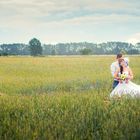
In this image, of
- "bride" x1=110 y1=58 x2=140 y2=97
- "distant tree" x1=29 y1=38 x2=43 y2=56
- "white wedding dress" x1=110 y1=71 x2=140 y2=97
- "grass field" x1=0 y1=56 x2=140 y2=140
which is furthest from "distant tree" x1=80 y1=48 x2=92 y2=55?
"grass field" x1=0 y1=56 x2=140 y2=140

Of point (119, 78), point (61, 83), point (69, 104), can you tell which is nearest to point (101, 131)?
point (69, 104)

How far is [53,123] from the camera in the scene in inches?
384

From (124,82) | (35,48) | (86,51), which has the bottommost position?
(86,51)

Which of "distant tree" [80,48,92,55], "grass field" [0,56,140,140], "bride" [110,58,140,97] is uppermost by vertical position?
"bride" [110,58,140,97]

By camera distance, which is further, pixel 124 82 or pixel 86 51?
pixel 86 51

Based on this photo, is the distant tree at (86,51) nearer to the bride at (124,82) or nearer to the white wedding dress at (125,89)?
the bride at (124,82)

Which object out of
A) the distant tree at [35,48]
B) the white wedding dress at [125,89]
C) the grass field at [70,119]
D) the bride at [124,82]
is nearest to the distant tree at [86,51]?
the distant tree at [35,48]

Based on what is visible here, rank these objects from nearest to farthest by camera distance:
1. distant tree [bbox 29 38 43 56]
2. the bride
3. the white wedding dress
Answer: the white wedding dress, the bride, distant tree [bbox 29 38 43 56]

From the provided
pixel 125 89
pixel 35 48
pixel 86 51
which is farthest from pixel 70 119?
pixel 86 51

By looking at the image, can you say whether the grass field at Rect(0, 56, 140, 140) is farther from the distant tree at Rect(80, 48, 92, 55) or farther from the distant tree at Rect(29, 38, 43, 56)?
the distant tree at Rect(80, 48, 92, 55)

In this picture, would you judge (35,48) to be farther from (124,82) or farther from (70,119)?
(70,119)

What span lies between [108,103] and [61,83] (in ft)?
32.2

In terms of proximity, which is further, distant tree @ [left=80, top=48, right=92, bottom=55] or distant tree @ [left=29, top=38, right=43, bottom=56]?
distant tree @ [left=80, top=48, right=92, bottom=55]

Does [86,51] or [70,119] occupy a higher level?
[70,119]
